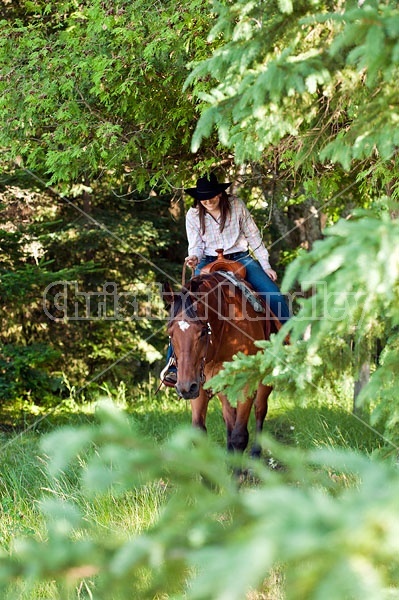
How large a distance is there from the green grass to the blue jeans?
985mm

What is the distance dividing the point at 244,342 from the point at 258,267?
1.00m

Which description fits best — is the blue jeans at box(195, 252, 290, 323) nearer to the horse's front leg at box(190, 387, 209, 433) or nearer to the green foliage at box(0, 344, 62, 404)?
the horse's front leg at box(190, 387, 209, 433)

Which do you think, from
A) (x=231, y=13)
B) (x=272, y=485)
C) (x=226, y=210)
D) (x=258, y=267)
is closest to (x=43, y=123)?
(x=226, y=210)

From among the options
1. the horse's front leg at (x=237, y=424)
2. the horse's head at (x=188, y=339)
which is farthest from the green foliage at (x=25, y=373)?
the horse's head at (x=188, y=339)

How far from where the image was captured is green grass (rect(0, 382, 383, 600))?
5.32m

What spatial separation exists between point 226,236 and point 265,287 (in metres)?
0.73

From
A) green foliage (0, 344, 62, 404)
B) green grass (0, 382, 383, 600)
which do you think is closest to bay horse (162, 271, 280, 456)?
green grass (0, 382, 383, 600)

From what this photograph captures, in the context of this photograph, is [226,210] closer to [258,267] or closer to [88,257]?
[258,267]

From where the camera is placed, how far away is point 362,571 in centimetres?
178

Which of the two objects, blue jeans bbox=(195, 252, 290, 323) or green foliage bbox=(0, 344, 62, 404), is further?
green foliage bbox=(0, 344, 62, 404)

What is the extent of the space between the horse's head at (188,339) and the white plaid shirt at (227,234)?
1.43m

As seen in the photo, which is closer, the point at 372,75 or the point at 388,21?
the point at 388,21

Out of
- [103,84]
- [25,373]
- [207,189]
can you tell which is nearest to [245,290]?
[207,189]

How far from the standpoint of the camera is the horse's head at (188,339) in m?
6.20
